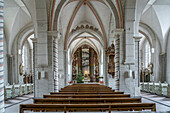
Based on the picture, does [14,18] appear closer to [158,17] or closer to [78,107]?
[158,17]

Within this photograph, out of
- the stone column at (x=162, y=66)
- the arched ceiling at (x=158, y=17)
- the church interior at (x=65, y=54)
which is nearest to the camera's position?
→ the church interior at (x=65, y=54)

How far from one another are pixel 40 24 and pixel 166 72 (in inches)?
515

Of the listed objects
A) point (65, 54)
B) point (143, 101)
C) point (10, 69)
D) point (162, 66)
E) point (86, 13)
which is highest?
point (86, 13)

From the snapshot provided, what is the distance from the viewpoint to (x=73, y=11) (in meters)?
16.8

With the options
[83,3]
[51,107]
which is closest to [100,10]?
[83,3]

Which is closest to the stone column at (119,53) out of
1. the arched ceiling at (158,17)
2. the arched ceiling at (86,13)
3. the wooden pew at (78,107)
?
the arched ceiling at (158,17)

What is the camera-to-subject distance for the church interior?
579 cm

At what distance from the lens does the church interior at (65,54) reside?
579 cm

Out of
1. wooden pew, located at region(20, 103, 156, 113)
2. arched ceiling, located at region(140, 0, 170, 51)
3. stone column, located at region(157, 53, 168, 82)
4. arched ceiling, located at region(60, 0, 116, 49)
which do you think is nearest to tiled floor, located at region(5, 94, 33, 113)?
wooden pew, located at region(20, 103, 156, 113)

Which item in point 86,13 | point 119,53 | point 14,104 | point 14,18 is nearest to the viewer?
point 14,104

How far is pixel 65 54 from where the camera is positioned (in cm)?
2016

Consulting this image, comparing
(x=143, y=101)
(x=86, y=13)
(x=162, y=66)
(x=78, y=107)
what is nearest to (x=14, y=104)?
(x=78, y=107)

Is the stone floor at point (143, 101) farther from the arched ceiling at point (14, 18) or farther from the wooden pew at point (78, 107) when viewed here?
the arched ceiling at point (14, 18)

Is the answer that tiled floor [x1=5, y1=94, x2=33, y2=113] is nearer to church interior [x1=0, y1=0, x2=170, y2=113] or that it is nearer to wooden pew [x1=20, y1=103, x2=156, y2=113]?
church interior [x1=0, y1=0, x2=170, y2=113]
